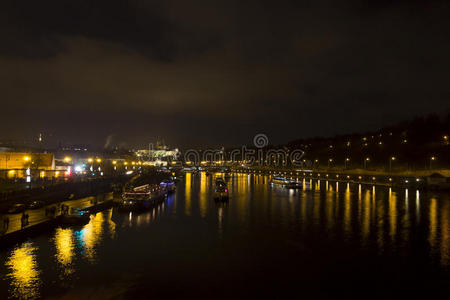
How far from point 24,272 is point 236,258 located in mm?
6295

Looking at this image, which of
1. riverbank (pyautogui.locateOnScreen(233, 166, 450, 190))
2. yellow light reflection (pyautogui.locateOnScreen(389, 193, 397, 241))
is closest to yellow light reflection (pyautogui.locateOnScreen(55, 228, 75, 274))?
yellow light reflection (pyautogui.locateOnScreen(389, 193, 397, 241))

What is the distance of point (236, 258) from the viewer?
38.9 feet

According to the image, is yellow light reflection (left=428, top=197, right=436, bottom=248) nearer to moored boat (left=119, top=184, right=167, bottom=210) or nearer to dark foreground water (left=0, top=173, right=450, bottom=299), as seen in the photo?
dark foreground water (left=0, top=173, right=450, bottom=299)

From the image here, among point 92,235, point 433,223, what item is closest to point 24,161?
point 92,235

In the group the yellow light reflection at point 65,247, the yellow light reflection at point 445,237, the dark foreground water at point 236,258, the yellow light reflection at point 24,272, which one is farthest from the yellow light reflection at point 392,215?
the yellow light reflection at point 24,272

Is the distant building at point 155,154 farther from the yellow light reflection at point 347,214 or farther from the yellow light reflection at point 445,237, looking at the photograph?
the yellow light reflection at point 445,237

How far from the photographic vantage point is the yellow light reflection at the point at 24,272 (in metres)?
8.90

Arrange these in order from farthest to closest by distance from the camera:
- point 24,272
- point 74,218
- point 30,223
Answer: point 74,218 < point 30,223 < point 24,272

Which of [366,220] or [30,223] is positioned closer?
[30,223]

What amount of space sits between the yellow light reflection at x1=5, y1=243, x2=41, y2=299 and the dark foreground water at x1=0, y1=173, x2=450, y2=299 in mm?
26

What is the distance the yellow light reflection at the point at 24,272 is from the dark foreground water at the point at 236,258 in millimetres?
26

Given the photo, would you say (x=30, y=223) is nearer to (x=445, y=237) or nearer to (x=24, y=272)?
(x=24, y=272)

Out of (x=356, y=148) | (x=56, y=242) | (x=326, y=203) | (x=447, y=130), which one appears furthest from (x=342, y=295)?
(x=356, y=148)

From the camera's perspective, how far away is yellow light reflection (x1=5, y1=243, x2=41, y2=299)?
350 inches
